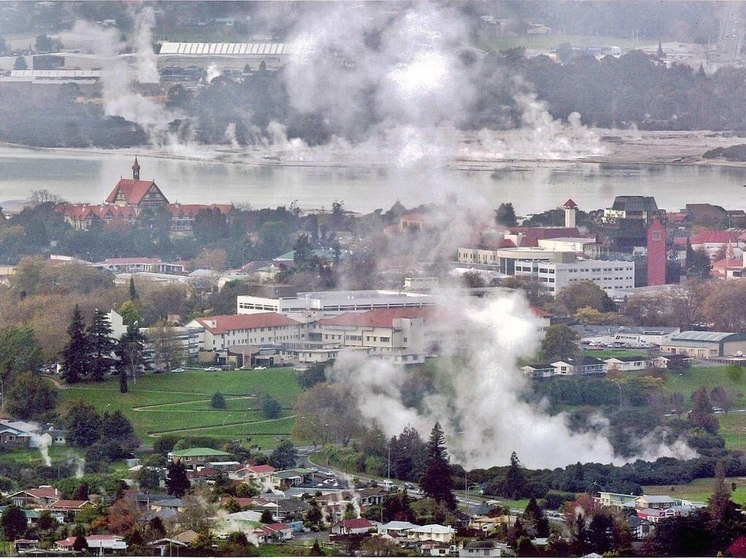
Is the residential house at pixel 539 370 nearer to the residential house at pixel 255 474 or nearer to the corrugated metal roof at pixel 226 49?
the residential house at pixel 255 474

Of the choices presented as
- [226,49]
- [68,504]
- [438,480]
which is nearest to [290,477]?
[438,480]

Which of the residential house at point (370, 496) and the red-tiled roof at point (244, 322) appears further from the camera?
the red-tiled roof at point (244, 322)

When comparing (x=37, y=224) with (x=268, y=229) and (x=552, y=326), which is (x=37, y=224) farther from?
(x=552, y=326)

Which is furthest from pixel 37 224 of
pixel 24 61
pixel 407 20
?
Answer: pixel 407 20

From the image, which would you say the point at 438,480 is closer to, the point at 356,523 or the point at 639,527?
the point at 356,523

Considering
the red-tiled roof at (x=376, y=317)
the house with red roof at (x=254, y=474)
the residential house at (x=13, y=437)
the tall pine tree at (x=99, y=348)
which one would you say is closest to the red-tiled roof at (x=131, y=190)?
the red-tiled roof at (x=376, y=317)

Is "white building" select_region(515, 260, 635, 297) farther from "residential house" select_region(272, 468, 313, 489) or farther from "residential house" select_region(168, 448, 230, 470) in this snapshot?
"residential house" select_region(272, 468, 313, 489)
